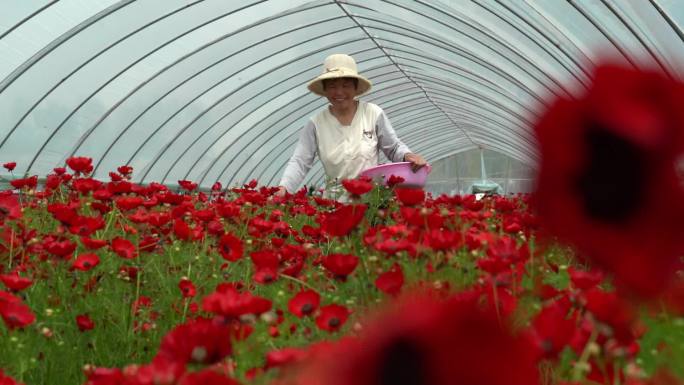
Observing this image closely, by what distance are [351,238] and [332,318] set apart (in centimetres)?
60

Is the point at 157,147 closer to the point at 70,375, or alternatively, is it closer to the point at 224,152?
the point at 224,152

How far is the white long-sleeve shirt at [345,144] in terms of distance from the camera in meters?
4.24

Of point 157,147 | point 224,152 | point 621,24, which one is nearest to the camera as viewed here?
point 621,24

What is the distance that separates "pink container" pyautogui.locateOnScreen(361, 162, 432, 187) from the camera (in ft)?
10.5

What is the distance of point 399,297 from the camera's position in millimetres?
1164

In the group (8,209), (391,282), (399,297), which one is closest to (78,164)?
(8,209)

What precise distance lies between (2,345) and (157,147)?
38.3 feet

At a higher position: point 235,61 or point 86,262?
point 235,61

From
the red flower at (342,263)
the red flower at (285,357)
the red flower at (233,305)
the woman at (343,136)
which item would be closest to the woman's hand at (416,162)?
the woman at (343,136)

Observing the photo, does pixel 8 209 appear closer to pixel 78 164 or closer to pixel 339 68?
pixel 78 164

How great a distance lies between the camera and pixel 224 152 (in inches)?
593

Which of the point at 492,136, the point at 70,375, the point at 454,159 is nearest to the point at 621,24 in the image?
the point at 70,375

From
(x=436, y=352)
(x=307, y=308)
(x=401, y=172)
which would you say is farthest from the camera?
(x=401, y=172)

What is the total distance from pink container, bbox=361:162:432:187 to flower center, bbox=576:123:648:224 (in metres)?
2.56
